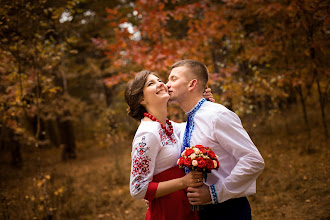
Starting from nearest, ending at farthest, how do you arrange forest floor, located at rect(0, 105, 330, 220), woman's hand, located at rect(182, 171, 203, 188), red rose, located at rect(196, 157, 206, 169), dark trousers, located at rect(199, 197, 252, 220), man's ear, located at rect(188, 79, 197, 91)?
red rose, located at rect(196, 157, 206, 169) < woman's hand, located at rect(182, 171, 203, 188) < dark trousers, located at rect(199, 197, 252, 220) < man's ear, located at rect(188, 79, 197, 91) < forest floor, located at rect(0, 105, 330, 220)

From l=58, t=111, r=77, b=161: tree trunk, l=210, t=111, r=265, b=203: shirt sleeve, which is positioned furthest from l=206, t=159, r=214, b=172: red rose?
l=58, t=111, r=77, b=161: tree trunk

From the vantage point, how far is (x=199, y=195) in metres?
1.88

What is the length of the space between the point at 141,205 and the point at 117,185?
161 centimetres

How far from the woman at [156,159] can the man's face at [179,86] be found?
0.23 ft

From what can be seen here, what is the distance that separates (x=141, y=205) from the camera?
5289mm

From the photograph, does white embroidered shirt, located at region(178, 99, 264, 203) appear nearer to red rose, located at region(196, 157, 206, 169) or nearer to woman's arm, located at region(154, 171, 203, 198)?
woman's arm, located at region(154, 171, 203, 198)

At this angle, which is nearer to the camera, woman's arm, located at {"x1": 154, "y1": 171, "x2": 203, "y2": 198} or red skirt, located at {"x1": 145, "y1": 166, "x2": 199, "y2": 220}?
woman's arm, located at {"x1": 154, "y1": 171, "x2": 203, "y2": 198}

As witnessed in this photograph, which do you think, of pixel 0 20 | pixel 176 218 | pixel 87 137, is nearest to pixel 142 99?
pixel 176 218

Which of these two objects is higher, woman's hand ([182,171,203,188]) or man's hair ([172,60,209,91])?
man's hair ([172,60,209,91])

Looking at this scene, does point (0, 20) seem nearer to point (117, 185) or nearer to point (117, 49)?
point (117, 49)

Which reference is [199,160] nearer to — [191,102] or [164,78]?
[191,102]

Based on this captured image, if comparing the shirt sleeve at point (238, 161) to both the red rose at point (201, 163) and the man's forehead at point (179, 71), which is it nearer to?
the red rose at point (201, 163)

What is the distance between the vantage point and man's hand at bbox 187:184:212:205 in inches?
74.0

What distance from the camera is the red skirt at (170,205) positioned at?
2104 mm
